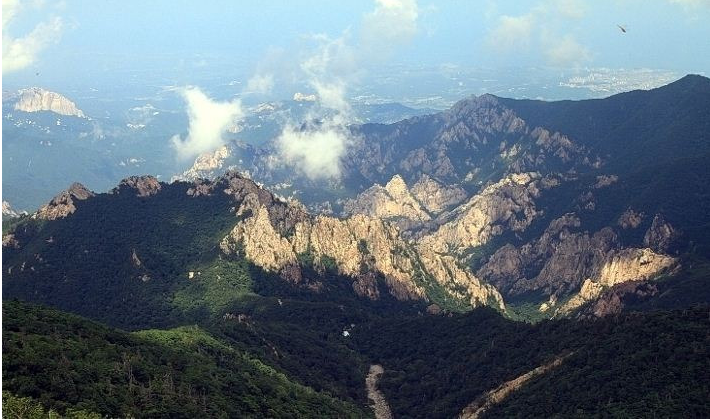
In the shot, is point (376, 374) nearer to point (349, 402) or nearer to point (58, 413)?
point (349, 402)

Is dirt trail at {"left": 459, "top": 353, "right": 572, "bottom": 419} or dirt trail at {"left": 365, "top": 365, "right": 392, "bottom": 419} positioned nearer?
dirt trail at {"left": 459, "top": 353, "right": 572, "bottom": 419}

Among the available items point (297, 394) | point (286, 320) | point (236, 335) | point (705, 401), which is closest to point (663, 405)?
point (705, 401)

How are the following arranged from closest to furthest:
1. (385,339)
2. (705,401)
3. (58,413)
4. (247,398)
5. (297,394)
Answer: (58,413), (705,401), (247,398), (297,394), (385,339)

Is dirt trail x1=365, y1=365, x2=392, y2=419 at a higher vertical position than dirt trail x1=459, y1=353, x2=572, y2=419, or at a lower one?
higher

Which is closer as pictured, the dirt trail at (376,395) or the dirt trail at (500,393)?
the dirt trail at (500,393)
